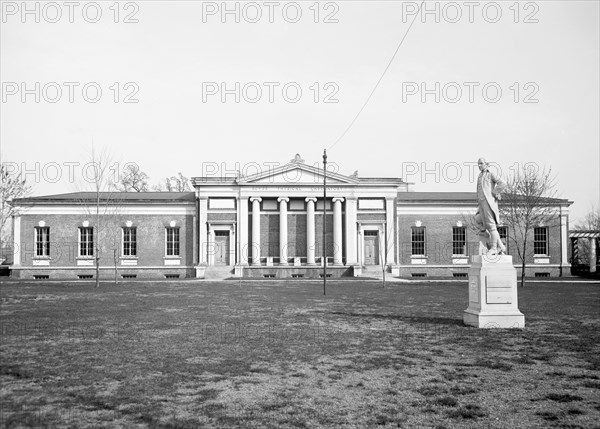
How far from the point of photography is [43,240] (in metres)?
42.4

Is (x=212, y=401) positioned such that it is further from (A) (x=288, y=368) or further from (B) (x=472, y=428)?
(B) (x=472, y=428)

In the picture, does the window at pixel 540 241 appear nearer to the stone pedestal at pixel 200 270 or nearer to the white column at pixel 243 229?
the white column at pixel 243 229

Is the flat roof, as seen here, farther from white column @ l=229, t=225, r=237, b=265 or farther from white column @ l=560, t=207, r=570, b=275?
white column @ l=560, t=207, r=570, b=275

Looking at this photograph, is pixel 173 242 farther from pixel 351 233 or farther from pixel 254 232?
pixel 351 233

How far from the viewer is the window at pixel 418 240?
1743 inches

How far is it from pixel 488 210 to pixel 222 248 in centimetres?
3173

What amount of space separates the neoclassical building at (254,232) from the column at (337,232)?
0.27 feet

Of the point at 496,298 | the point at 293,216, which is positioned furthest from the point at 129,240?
the point at 496,298

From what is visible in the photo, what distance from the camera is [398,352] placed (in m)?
9.69

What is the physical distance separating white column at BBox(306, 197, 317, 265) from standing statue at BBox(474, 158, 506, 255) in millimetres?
28615

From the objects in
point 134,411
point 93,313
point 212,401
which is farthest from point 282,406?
point 93,313

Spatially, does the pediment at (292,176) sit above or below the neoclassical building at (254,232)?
above

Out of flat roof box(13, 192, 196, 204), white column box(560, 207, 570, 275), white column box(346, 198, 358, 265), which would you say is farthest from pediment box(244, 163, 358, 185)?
white column box(560, 207, 570, 275)

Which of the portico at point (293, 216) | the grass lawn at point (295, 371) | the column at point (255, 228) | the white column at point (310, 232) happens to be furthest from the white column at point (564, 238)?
the grass lawn at point (295, 371)
